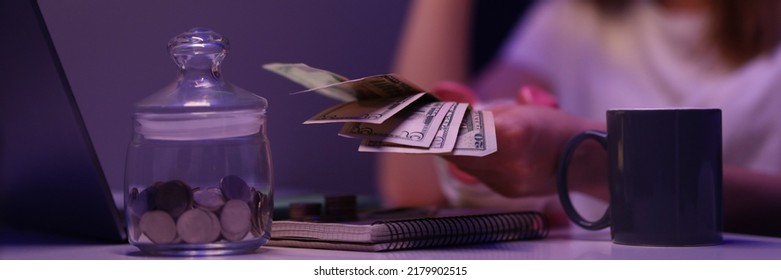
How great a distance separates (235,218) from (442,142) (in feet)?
0.63

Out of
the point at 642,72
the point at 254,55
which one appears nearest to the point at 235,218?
the point at 254,55

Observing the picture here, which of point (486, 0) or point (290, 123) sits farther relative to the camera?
point (486, 0)

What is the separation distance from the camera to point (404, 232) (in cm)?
85

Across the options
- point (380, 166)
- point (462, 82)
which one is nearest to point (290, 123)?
point (380, 166)

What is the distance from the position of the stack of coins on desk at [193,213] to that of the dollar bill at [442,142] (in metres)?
0.13

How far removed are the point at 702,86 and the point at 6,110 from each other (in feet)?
2.88

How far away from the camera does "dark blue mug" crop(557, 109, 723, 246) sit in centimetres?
86

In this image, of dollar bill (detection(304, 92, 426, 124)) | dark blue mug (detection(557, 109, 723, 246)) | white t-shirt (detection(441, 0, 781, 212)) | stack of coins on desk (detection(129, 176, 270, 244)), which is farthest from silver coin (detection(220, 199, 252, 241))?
white t-shirt (detection(441, 0, 781, 212))

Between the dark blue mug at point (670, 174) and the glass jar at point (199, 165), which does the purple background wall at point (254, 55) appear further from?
the dark blue mug at point (670, 174)

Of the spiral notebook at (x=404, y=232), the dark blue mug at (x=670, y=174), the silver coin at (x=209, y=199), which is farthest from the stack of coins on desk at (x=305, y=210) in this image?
the dark blue mug at (x=670, y=174)

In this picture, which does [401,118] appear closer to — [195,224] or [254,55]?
[195,224]

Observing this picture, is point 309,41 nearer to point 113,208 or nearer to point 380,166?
point 380,166

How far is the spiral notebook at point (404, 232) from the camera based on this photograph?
84 centimetres
